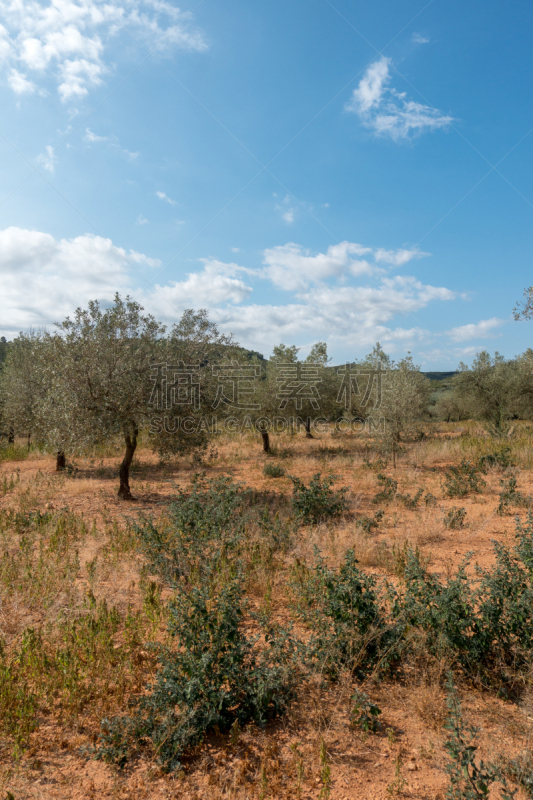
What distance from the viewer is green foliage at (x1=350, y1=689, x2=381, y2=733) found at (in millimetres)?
A: 3497

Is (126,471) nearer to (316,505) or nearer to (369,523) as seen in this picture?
(316,505)

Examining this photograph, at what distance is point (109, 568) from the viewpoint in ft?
22.3

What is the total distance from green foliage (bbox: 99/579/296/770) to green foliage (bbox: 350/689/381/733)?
638mm

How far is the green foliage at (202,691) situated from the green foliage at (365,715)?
2.09ft

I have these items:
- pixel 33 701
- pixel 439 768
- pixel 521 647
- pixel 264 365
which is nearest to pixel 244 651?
pixel 439 768

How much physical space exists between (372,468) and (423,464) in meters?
2.37

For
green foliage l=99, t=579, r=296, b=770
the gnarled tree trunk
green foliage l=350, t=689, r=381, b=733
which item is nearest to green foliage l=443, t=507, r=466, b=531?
green foliage l=350, t=689, r=381, b=733

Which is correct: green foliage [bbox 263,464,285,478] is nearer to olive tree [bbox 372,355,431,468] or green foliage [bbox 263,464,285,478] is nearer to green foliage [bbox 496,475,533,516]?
olive tree [bbox 372,355,431,468]

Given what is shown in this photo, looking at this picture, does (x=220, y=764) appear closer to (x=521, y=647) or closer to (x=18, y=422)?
(x=521, y=647)

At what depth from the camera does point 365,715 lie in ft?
11.7

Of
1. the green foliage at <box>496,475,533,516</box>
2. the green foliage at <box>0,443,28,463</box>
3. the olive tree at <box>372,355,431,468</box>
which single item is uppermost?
the olive tree at <box>372,355,431,468</box>

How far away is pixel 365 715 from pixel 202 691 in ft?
5.08

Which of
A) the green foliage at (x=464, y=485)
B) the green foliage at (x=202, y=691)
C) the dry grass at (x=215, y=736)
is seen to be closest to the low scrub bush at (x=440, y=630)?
the dry grass at (x=215, y=736)

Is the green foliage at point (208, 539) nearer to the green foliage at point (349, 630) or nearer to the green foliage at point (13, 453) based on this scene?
the green foliage at point (349, 630)
